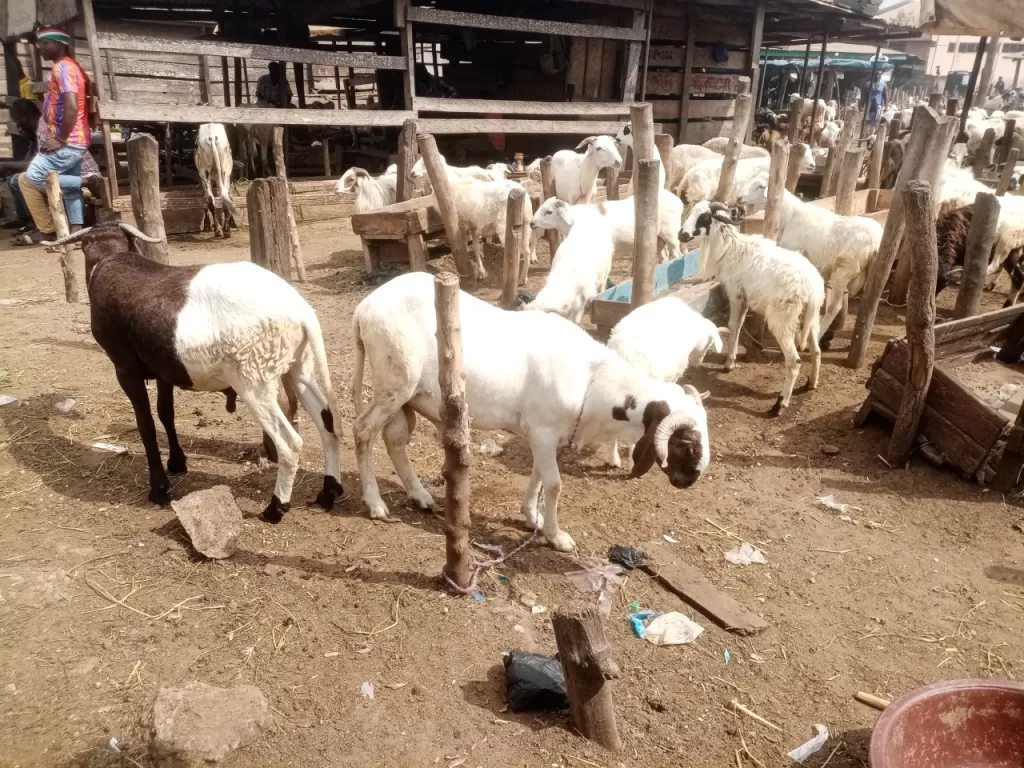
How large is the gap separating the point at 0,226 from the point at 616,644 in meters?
14.9

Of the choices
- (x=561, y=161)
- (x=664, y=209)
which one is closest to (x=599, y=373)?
(x=664, y=209)

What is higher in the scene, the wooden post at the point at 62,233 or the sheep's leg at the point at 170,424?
the wooden post at the point at 62,233

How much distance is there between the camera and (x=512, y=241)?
318 inches

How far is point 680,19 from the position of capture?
59.3 ft

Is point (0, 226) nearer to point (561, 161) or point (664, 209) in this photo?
point (561, 161)

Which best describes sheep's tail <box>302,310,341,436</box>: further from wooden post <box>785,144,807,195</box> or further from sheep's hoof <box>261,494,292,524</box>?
wooden post <box>785,144,807,195</box>

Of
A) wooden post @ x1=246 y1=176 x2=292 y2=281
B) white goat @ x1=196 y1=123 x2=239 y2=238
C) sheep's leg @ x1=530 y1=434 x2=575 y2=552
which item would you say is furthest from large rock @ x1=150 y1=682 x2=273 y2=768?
white goat @ x1=196 y1=123 x2=239 y2=238

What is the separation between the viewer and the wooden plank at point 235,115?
10617 millimetres

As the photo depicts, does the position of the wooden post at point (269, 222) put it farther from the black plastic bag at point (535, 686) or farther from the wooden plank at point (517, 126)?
the wooden plank at point (517, 126)

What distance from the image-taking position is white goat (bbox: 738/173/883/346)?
7602mm

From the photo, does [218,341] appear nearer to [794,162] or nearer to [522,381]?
[522,381]

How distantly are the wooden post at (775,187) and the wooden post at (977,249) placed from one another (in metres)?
2.03

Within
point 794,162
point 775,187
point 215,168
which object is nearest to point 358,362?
point 775,187

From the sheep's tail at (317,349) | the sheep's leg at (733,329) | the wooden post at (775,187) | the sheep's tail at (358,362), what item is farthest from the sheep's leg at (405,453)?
the wooden post at (775,187)
